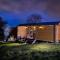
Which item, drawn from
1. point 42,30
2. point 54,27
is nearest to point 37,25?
point 42,30

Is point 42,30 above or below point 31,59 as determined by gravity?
above

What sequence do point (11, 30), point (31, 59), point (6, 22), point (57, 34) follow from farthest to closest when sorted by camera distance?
point (6, 22), point (11, 30), point (57, 34), point (31, 59)

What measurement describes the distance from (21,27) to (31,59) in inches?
1079

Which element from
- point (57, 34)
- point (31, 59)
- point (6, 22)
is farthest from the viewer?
point (6, 22)

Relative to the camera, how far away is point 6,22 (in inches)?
2141

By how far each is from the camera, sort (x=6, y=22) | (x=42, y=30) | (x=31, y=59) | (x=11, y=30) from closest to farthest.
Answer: (x=31, y=59)
(x=42, y=30)
(x=11, y=30)
(x=6, y=22)

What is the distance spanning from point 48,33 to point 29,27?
236 inches

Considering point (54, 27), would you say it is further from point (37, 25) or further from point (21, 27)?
point (21, 27)

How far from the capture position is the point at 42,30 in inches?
1390

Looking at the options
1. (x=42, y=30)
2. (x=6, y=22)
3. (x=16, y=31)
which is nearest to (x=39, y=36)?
(x=42, y=30)

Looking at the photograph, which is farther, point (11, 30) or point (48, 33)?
point (11, 30)

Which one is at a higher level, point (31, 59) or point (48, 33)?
point (48, 33)

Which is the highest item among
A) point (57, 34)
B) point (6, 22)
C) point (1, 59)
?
point (6, 22)

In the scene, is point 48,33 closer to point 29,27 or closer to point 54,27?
point 54,27
